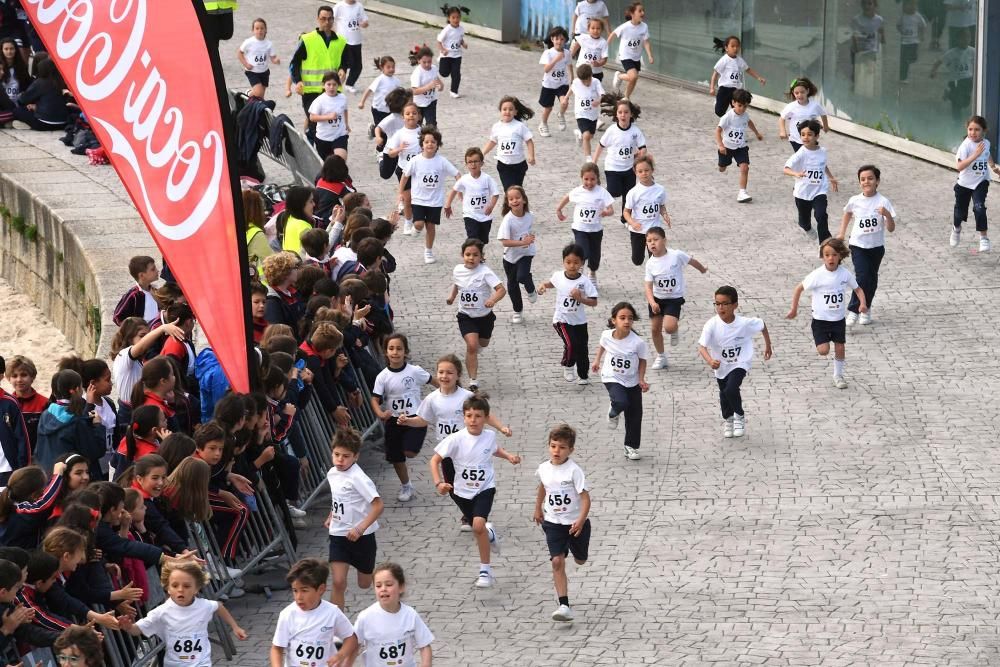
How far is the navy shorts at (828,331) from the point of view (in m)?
15.7

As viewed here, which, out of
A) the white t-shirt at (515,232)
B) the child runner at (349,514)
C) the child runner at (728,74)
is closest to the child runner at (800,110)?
the child runner at (728,74)

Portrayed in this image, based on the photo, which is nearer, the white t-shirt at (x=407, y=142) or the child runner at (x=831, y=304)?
the child runner at (x=831, y=304)

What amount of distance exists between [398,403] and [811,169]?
24.9 feet

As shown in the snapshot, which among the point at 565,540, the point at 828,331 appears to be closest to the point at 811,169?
the point at 828,331

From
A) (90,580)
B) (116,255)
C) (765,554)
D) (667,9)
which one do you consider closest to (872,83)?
(667,9)

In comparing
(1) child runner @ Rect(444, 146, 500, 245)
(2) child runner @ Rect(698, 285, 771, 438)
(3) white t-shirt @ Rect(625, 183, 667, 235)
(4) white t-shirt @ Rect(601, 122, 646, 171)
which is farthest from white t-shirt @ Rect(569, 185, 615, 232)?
(2) child runner @ Rect(698, 285, 771, 438)

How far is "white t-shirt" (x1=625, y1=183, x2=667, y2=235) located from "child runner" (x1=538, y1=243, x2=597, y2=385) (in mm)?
2365

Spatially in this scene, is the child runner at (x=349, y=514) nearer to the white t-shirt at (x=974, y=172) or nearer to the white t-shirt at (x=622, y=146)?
the white t-shirt at (x=622, y=146)

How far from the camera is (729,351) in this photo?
48.4ft

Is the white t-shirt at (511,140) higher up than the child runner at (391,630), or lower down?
higher up

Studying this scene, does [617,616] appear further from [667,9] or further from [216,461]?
[667,9]

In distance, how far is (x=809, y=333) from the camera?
17016mm

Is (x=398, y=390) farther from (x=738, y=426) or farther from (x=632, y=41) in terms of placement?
(x=632, y=41)

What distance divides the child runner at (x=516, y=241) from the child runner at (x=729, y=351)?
9.75 feet
